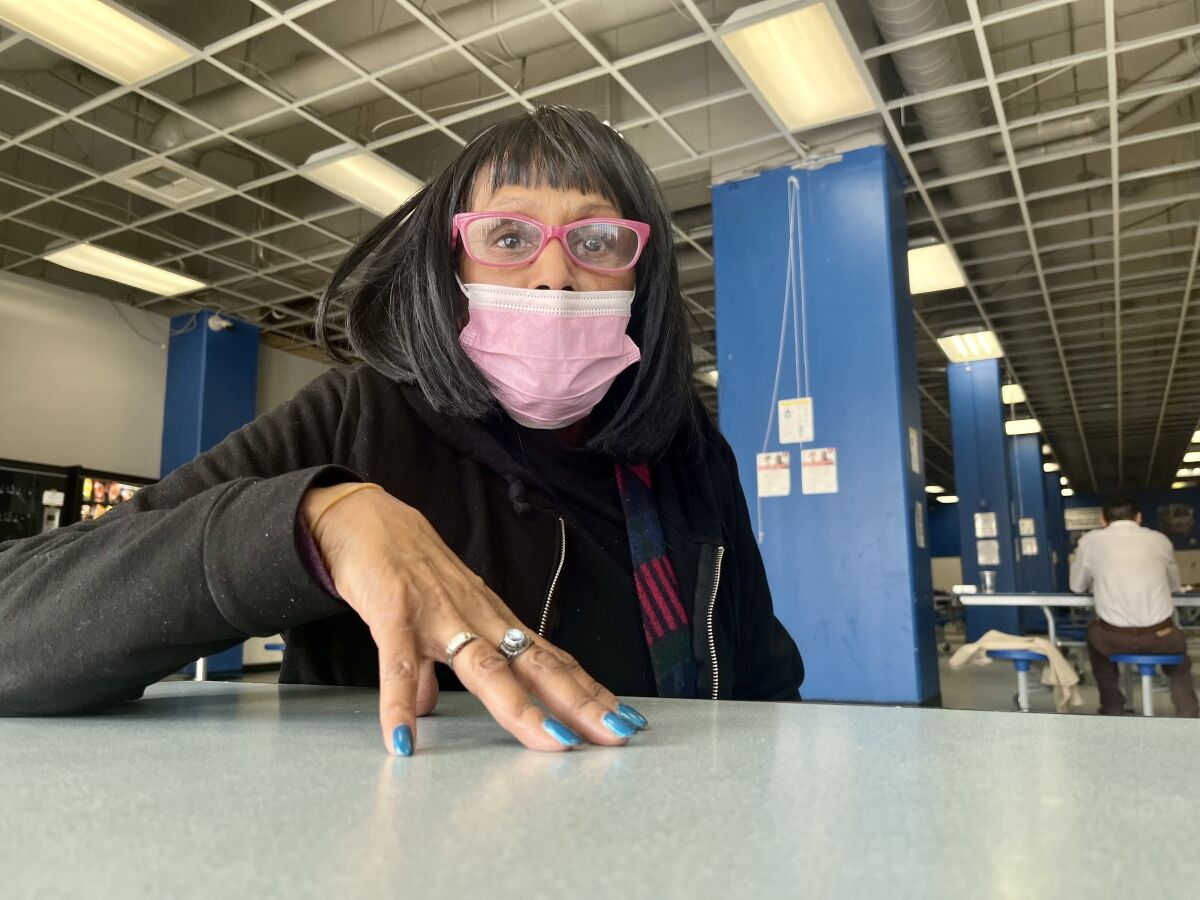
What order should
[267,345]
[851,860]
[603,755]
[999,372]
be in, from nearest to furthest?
[851,860]
[603,755]
[267,345]
[999,372]

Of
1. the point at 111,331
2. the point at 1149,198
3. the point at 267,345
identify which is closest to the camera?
the point at 1149,198

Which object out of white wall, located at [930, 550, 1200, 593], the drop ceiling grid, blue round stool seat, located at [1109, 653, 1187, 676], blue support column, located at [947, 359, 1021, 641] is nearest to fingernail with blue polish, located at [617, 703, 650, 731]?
the drop ceiling grid

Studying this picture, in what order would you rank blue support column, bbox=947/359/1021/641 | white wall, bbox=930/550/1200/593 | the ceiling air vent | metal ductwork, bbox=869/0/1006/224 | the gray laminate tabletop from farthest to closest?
white wall, bbox=930/550/1200/593, blue support column, bbox=947/359/1021/641, the ceiling air vent, metal ductwork, bbox=869/0/1006/224, the gray laminate tabletop

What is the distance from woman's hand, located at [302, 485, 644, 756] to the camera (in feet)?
1.66

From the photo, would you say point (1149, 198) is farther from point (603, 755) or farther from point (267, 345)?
point (267, 345)

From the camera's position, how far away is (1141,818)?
320 millimetres

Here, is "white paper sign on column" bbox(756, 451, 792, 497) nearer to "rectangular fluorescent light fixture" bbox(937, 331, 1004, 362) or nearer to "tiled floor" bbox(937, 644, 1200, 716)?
"tiled floor" bbox(937, 644, 1200, 716)

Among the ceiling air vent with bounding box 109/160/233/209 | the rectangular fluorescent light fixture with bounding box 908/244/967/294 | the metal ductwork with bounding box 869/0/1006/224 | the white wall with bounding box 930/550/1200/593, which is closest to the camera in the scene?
the metal ductwork with bounding box 869/0/1006/224

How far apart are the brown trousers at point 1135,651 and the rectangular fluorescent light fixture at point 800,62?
3529mm

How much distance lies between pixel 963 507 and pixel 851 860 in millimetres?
10724

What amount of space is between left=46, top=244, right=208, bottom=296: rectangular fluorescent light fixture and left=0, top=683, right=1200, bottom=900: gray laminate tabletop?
7.35 meters

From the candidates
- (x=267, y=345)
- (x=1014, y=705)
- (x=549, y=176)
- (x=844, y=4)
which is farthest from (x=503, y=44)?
(x=267, y=345)

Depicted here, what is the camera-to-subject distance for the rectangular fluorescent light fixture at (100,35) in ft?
13.0

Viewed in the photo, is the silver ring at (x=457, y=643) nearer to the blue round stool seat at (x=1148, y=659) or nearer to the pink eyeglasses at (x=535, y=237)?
the pink eyeglasses at (x=535, y=237)
